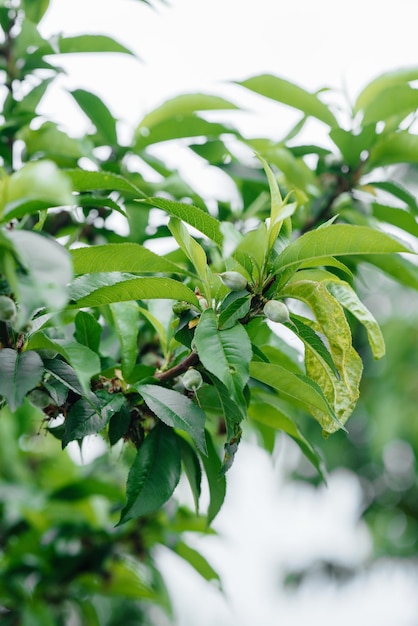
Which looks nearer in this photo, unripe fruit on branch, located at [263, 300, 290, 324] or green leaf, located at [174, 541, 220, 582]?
unripe fruit on branch, located at [263, 300, 290, 324]

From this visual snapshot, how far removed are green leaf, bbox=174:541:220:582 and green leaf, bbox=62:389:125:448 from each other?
601 millimetres

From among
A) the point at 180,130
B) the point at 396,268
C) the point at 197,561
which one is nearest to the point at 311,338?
the point at 396,268

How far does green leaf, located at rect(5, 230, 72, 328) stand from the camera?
50 cm

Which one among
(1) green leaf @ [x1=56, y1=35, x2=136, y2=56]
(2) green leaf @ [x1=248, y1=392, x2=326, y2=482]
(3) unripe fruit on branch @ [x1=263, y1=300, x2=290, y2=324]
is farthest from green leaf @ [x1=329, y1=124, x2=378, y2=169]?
(3) unripe fruit on branch @ [x1=263, y1=300, x2=290, y2=324]

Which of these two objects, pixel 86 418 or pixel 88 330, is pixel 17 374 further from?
pixel 88 330

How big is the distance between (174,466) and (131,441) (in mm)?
76

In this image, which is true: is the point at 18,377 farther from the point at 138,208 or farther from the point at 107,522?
the point at 107,522

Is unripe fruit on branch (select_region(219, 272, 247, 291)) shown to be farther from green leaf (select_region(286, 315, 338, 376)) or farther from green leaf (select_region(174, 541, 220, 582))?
green leaf (select_region(174, 541, 220, 582))

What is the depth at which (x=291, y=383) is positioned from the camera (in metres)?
0.70

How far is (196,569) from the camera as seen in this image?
127 cm

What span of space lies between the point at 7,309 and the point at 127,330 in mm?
286

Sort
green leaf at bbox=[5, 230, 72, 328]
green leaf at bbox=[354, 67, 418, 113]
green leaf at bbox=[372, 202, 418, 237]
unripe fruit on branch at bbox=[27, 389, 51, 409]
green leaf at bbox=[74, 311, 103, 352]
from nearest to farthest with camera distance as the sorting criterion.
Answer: green leaf at bbox=[5, 230, 72, 328] < unripe fruit on branch at bbox=[27, 389, 51, 409] < green leaf at bbox=[74, 311, 103, 352] < green leaf at bbox=[372, 202, 418, 237] < green leaf at bbox=[354, 67, 418, 113]

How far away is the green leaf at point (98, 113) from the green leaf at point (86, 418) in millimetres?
582

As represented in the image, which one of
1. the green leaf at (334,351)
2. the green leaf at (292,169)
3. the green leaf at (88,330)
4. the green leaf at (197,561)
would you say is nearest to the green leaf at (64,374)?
the green leaf at (88,330)
